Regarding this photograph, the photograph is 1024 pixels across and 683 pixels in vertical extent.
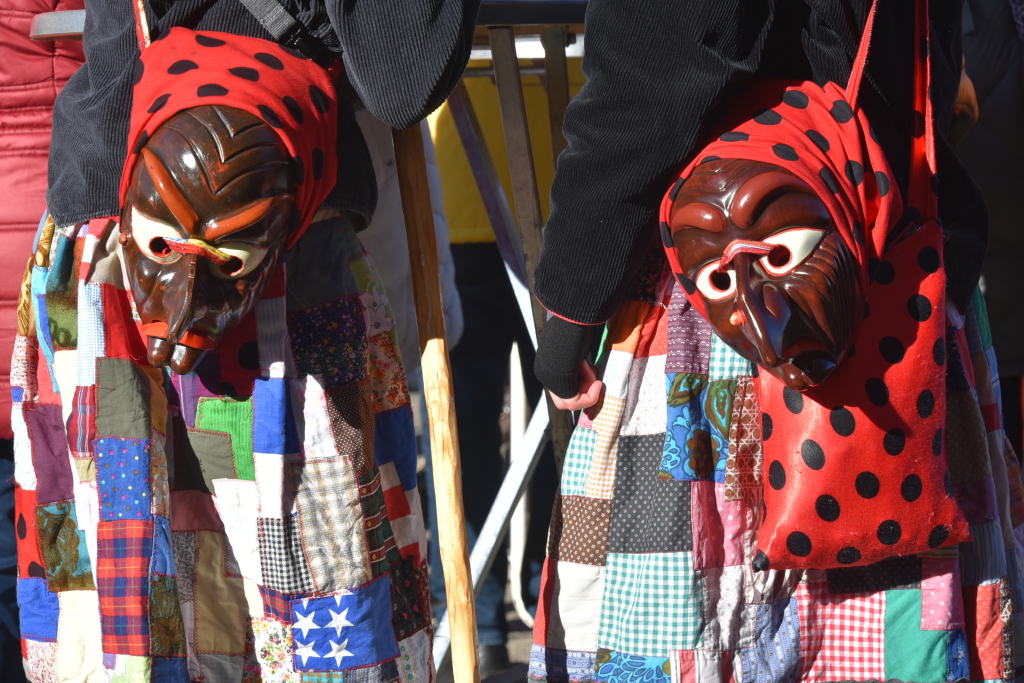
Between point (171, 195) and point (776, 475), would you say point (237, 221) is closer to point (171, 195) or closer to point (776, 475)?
point (171, 195)

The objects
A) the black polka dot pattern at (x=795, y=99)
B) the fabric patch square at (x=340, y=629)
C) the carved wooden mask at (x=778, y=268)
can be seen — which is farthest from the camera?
the fabric patch square at (x=340, y=629)

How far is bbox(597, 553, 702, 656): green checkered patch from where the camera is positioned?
47.2 inches

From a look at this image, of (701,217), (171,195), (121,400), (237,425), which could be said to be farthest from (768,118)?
(121,400)

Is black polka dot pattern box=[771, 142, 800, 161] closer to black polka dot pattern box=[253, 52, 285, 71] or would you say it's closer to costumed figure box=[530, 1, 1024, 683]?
costumed figure box=[530, 1, 1024, 683]

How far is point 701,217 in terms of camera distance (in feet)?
3.46

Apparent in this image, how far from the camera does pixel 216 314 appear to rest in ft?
3.81

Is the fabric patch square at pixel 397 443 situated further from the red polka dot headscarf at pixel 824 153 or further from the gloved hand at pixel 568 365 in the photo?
the red polka dot headscarf at pixel 824 153

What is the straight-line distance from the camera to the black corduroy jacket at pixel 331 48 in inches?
46.5

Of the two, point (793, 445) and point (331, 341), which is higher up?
point (331, 341)

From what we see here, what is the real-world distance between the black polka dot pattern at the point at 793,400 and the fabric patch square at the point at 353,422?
0.60 metres

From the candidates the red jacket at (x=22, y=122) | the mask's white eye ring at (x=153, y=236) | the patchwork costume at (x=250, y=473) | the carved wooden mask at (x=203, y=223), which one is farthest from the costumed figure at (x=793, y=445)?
the red jacket at (x=22, y=122)

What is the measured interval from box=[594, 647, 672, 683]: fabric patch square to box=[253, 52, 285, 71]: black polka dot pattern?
885 mm

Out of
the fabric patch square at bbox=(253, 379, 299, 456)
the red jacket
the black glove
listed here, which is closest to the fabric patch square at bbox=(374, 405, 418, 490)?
the fabric patch square at bbox=(253, 379, 299, 456)

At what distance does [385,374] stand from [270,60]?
0.48 meters
